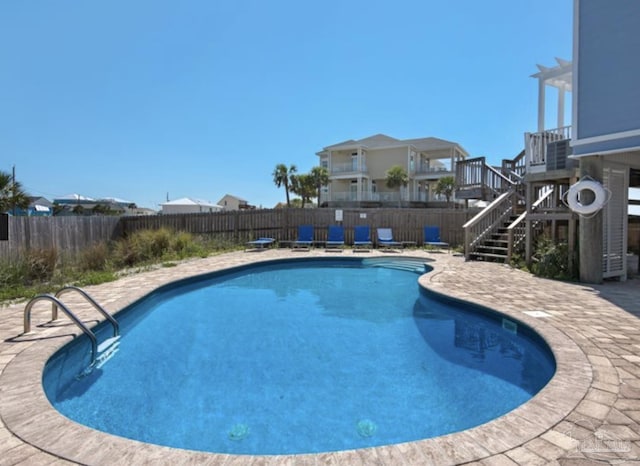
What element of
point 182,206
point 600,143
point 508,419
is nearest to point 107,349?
point 508,419

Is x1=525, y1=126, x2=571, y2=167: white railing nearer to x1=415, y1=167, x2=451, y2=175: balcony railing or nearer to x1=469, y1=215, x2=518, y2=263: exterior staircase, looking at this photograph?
x1=469, y1=215, x2=518, y2=263: exterior staircase

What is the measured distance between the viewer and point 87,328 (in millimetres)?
4281

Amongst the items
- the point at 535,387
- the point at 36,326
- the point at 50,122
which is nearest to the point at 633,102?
the point at 535,387

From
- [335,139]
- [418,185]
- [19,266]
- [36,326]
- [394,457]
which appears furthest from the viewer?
[335,139]

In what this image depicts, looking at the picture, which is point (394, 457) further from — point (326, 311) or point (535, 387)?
point (326, 311)

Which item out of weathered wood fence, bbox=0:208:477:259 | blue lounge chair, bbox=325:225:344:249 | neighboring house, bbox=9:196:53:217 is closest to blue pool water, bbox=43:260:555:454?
blue lounge chair, bbox=325:225:344:249

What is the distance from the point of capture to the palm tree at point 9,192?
38.2 feet

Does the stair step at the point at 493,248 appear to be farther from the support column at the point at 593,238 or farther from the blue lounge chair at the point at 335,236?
the blue lounge chair at the point at 335,236

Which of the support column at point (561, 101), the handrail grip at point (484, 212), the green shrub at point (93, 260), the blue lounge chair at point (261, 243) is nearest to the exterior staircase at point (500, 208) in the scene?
the handrail grip at point (484, 212)

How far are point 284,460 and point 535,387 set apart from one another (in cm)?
278

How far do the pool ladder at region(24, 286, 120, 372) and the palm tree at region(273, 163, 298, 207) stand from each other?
98.2 ft

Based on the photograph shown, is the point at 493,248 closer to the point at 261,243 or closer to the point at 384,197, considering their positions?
the point at 261,243

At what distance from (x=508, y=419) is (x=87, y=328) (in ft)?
14.8

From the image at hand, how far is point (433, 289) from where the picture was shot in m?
6.68
